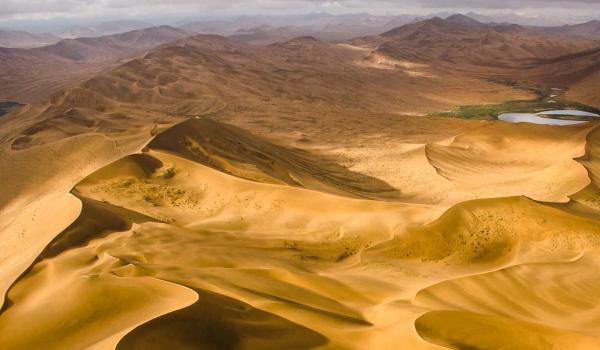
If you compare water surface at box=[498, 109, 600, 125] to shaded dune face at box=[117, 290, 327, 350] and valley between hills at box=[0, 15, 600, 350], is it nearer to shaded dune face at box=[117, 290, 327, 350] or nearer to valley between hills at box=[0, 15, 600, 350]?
valley between hills at box=[0, 15, 600, 350]

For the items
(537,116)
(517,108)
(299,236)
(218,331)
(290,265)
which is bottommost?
(537,116)

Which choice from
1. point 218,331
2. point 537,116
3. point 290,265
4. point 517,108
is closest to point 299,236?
point 290,265

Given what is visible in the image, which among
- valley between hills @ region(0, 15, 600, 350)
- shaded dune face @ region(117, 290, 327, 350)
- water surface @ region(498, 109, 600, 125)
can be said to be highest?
shaded dune face @ region(117, 290, 327, 350)

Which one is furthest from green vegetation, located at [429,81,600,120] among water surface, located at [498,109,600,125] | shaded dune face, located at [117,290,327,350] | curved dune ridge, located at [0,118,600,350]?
shaded dune face, located at [117,290,327,350]

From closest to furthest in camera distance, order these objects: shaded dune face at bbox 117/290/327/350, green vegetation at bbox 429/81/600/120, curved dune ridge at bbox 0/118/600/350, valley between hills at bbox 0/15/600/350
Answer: shaded dune face at bbox 117/290/327/350
curved dune ridge at bbox 0/118/600/350
valley between hills at bbox 0/15/600/350
green vegetation at bbox 429/81/600/120

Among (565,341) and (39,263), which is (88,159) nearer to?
(39,263)

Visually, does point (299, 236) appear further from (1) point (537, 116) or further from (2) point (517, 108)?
(2) point (517, 108)

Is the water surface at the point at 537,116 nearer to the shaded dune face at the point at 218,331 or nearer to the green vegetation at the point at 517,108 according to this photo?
the green vegetation at the point at 517,108
